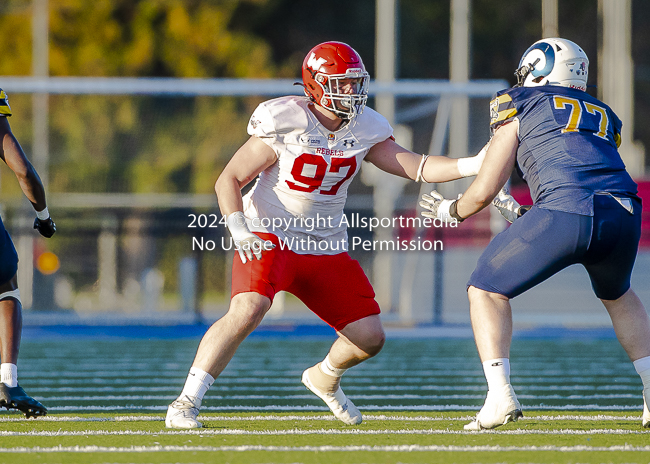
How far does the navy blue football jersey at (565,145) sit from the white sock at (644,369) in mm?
654

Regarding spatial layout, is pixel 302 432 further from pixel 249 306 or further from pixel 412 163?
pixel 412 163

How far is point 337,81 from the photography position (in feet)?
13.5

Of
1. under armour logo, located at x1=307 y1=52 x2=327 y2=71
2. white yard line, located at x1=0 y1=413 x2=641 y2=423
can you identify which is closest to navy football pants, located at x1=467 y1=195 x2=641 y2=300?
white yard line, located at x1=0 y1=413 x2=641 y2=423

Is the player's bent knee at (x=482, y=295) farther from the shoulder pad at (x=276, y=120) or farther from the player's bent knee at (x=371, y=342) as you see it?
the shoulder pad at (x=276, y=120)

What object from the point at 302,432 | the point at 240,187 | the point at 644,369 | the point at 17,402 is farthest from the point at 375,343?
the point at 17,402

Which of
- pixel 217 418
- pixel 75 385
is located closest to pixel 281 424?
pixel 217 418

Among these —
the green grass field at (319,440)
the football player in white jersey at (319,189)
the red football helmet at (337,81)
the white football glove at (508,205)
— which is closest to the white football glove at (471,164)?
the football player in white jersey at (319,189)

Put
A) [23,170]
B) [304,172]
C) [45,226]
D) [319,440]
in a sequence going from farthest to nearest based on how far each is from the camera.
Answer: [45,226], [23,170], [304,172], [319,440]

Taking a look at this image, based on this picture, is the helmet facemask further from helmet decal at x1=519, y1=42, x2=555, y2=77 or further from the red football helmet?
helmet decal at x1=519, y1=42, x2=555, y2=77

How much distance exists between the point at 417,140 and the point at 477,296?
8.15 meters

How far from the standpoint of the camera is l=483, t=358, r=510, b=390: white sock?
361 cm

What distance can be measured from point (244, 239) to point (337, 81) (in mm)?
783

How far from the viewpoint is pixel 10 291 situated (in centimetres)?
435

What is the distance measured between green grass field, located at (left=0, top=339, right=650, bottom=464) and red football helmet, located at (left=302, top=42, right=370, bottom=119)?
132cm
